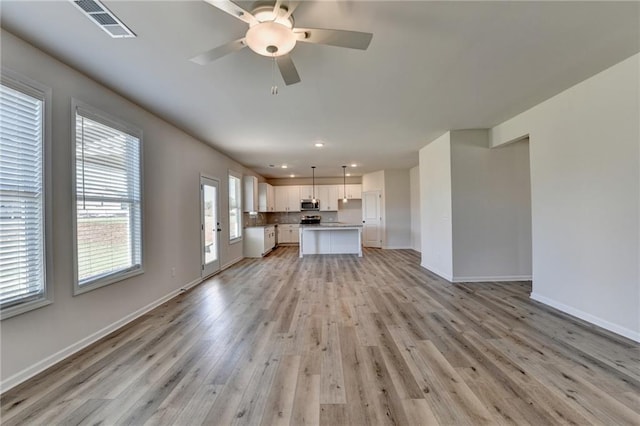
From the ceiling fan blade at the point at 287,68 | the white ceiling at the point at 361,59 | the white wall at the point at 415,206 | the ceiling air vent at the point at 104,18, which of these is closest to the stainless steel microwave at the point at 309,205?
the white wall at the point at 415,206

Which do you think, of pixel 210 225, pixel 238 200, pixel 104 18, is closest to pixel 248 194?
pixel 238 200

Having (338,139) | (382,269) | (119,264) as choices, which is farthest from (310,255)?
(119,264)

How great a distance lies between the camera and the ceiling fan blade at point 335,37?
173 cm

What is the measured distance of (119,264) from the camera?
3.17 meters

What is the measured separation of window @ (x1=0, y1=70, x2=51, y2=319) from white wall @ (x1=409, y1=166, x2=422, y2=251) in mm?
8318

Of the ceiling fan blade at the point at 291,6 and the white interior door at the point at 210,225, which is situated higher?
the ceiling fan blade at the point at 291,6

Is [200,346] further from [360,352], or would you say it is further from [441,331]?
[441,331]

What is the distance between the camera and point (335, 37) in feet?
5.88

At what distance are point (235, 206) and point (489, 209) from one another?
19.1 ft

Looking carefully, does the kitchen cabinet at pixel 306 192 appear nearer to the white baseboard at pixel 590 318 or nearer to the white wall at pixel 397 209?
the white wall at pixel 397 209

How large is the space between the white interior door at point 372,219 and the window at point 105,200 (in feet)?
24.0

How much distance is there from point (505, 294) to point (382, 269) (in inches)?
93.8

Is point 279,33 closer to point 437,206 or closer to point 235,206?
point 437,206

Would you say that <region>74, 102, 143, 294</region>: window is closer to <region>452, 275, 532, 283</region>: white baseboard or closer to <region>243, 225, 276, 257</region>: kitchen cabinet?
<region>243, 225, 276, 257</region>: kitchen cabinet
